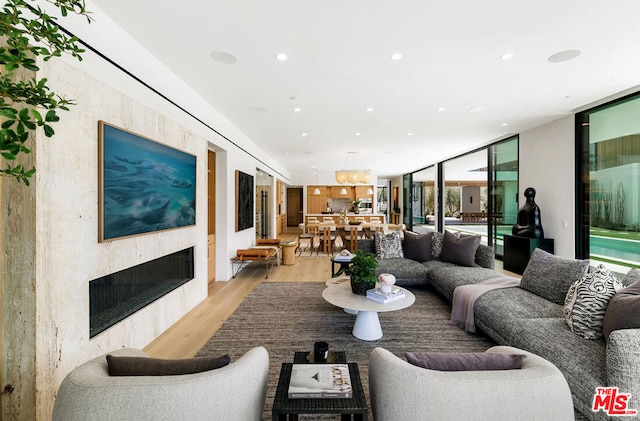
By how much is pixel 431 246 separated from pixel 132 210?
14.0ft

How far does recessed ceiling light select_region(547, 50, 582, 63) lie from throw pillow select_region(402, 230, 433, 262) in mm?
2850

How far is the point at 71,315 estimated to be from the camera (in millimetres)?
1961

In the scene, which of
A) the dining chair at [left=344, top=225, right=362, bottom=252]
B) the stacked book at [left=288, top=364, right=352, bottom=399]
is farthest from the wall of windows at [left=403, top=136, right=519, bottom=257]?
the stacked book at [left=288, top=364, right=352, bottom=399]

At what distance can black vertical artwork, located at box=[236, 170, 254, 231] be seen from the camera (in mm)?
5480

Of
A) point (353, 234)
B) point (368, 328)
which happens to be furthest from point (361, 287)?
point (353, 234)

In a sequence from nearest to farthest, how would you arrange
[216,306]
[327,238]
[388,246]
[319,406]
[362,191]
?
[319,406] → [216,306] → [388,246] → [327,238] → [362,191]

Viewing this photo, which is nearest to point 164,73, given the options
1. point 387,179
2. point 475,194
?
point 387,179

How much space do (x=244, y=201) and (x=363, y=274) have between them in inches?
141

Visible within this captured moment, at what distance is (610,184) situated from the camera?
4117 millimetres

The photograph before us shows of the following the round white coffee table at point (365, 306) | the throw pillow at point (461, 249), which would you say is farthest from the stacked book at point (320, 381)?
the throw pillow at point (461, 249)

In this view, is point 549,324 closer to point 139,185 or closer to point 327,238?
point 139,185

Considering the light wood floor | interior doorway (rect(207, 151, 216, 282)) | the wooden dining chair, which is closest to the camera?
the light wood floor

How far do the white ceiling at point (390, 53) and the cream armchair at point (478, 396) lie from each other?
7.68 feet

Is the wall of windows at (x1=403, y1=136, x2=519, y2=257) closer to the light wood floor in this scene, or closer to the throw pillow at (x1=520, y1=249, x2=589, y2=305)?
the light wood floor
